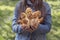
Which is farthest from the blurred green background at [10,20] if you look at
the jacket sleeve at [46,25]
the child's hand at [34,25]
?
the child's hand at [34,25]

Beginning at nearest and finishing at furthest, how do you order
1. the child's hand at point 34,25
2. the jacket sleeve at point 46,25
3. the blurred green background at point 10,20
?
the child's hand at point 34,25 → the jacket sleeve at point 46,25 → the blurred green background at point 10,20

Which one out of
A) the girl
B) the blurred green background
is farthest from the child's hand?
the blurred green background

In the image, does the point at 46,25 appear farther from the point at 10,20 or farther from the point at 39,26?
the point at 10,20

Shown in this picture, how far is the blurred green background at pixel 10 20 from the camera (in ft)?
5.84

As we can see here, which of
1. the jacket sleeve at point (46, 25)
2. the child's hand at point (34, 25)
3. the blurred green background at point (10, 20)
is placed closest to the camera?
the child's hand at point (34, 25)

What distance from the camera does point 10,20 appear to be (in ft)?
6.05

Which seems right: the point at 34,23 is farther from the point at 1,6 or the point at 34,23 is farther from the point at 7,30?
the point at 1,6

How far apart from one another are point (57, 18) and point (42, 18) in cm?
73

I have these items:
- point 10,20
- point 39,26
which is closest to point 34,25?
point 39,26

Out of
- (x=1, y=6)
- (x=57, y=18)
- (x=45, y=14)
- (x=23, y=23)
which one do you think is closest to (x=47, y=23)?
(x=45, y=14)

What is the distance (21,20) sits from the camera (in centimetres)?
109

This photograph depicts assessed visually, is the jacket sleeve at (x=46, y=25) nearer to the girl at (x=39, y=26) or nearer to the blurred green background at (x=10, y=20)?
the girl at (x=39, y=26)

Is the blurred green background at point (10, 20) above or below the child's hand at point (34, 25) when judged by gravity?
below

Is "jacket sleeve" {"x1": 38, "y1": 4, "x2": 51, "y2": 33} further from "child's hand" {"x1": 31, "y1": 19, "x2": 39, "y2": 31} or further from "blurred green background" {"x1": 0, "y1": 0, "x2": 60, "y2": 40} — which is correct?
"blurred green background" {"x1": 0, "y1": 0, "x2": 60, "y2": 40}
